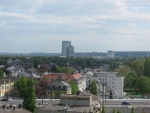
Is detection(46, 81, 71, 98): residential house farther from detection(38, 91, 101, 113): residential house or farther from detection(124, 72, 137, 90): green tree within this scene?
detection(124, 72, 137, 90): green tree

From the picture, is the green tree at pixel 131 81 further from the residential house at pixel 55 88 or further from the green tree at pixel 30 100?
the green tree at pixel 30 100

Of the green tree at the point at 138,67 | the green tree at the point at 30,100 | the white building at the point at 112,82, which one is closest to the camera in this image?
the green tree at the point at 30,100

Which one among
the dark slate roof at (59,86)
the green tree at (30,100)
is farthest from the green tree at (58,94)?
the green tree at (30,100)

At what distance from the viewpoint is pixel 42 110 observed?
30547mm

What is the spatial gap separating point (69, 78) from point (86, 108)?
35.0 m

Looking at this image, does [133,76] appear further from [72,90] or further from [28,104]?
[28,104]

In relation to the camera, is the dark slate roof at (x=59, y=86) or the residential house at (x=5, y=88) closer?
the dark slate roof at (x=59, y=86)

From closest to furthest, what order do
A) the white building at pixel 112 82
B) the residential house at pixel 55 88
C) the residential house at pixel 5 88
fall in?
the residential house at pixel 55 88
the residential house at pixel 5 88
the white building at pixel 112 82

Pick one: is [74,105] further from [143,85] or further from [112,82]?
[112,82]

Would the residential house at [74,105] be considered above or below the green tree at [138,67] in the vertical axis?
below

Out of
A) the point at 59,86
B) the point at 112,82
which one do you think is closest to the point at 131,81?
the point at 112,82

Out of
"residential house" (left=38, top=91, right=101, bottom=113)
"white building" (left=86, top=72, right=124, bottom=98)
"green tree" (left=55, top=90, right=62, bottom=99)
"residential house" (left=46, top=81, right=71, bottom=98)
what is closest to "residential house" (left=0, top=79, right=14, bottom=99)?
"residential house" (left=46, top=81, right=71, bottom=98)

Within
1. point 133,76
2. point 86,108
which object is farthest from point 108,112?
point 133,76

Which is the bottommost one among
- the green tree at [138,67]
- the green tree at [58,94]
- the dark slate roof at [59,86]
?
the green tree at [58,94]
